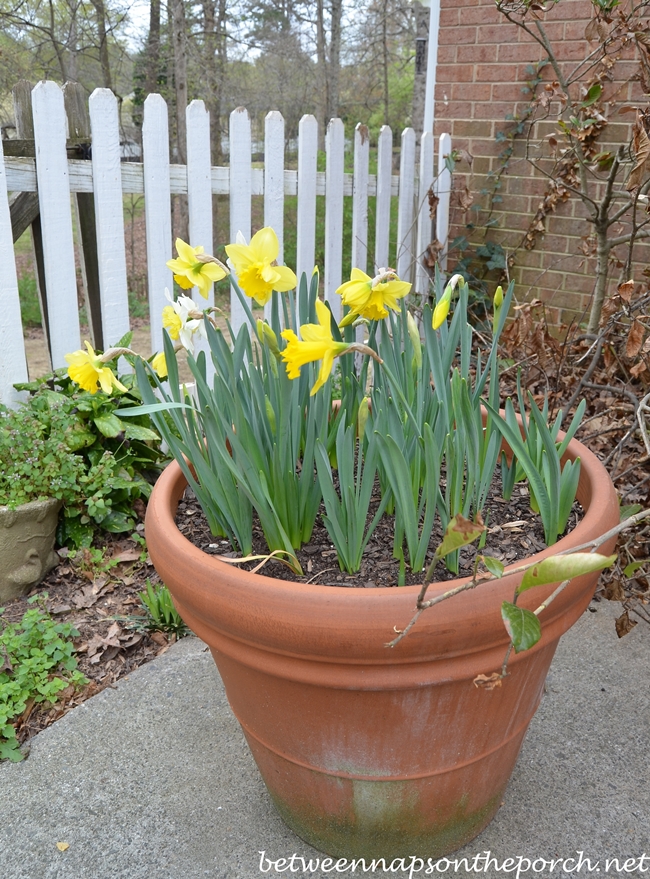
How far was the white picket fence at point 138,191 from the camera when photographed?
2541mm

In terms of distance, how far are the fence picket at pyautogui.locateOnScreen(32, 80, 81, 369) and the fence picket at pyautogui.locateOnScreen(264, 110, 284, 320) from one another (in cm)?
85

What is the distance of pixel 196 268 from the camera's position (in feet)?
4.29

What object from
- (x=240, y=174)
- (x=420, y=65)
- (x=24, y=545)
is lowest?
(x=24, y=545)

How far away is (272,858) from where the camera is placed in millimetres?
1434

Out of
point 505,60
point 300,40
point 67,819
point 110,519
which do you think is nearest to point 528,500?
point 67,819

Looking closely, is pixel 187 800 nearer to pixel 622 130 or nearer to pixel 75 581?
pixel 75 581

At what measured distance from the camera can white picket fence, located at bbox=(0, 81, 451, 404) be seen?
8.34 feet

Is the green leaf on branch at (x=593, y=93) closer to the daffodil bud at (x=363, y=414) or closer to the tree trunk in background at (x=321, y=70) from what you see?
the daffodil bud at (x=363, y=414)

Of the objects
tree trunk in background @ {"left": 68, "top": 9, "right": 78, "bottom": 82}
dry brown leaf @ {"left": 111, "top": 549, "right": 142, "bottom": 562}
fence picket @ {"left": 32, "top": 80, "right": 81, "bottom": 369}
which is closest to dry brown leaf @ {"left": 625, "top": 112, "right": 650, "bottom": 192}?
fence picket @ {"left": 32, "top": 80, "right": 81, "bottom": 369}

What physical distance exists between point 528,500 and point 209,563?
0.74m

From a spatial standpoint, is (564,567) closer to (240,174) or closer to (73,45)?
(240,174)

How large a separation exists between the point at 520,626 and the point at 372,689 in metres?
0.34

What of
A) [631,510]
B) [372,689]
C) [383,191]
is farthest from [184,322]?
[383,191]

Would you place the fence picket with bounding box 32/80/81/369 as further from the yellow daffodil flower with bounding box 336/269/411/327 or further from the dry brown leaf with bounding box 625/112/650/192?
the dry brown leaf with bounding box 625/112/650/192
